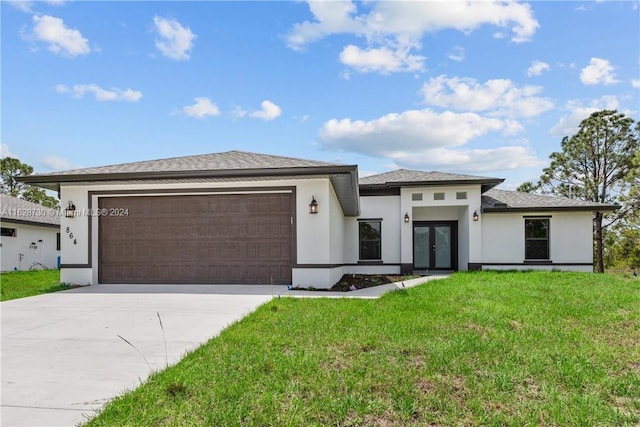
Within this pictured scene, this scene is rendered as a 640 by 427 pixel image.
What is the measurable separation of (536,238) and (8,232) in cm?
2156

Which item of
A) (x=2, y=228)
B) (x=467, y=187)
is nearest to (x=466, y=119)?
(x=467, y=187)

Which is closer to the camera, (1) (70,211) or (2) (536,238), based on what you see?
(1) (70,211)

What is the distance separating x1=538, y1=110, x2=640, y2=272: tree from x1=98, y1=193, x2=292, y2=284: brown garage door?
18691 mm

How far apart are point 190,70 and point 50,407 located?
1066 cm

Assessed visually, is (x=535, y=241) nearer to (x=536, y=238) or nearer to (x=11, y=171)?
(x=536, y=238)

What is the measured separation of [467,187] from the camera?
1391 centimetres

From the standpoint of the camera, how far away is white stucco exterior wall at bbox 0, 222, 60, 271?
50.2 ft

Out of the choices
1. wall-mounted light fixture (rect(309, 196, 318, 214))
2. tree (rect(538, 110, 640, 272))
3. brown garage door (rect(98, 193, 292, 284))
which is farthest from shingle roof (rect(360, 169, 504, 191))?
tree (rect(538, 110, 640, 272))

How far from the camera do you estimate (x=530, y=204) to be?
1436 centimetres

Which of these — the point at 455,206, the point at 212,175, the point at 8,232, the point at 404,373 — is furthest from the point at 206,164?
the point at 8,232

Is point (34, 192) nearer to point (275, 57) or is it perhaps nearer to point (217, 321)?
point (275, 57)

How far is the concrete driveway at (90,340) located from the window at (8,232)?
959 cm

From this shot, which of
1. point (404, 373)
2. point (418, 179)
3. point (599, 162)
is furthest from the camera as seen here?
point (599, 162)

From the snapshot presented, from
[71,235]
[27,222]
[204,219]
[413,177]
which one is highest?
[413,177]
